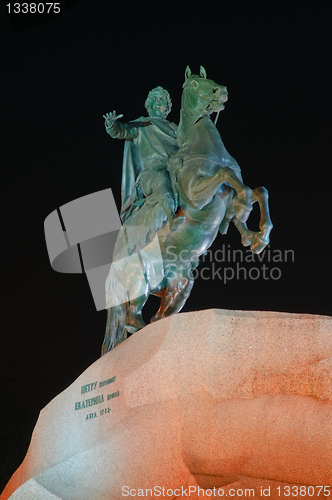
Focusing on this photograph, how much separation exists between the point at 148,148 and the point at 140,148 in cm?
15

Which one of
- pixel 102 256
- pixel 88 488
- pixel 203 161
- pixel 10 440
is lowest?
pixel 10 440

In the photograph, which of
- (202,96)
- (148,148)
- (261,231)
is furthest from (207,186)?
(148,148)

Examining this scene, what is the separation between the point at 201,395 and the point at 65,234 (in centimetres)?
397

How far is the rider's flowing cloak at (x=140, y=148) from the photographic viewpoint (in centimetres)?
757

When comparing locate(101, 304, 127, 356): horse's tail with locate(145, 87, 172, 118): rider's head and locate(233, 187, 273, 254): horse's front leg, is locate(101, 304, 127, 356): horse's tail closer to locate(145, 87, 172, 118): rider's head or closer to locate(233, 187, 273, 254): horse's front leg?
locate(233, 187, 273, 254): horse's front leg

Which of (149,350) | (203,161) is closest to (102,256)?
(203,161)

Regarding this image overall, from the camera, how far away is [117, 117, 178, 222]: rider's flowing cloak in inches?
298

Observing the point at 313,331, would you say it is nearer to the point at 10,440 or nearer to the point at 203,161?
the point at 203,161

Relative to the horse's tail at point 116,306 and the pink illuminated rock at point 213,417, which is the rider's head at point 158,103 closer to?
the horse's tail at point 116,306

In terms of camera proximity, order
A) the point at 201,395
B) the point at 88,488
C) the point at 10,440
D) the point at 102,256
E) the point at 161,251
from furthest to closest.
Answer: the point at 10,440 < the point at 102,256 < the point at 161,251 < the point at 88,488 < the point at 201,395

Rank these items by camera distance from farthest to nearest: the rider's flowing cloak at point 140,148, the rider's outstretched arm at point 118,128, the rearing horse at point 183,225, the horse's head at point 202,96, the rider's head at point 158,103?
the rider's head at point 158,103
the rider's outstretched arm at point 118,128
the rider's flowing cloak at point 140,148
the horse's head at point 202,96
the rearing horse at point 183,225

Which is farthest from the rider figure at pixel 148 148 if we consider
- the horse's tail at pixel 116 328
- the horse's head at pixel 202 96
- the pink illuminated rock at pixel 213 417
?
the pink illuminated rock at pixel 213 417

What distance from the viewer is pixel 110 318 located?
728cm

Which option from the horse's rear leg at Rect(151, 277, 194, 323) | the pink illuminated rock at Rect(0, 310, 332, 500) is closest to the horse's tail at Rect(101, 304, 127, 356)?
the horse's rear leg at Rect(151, 277, 194, 323)
